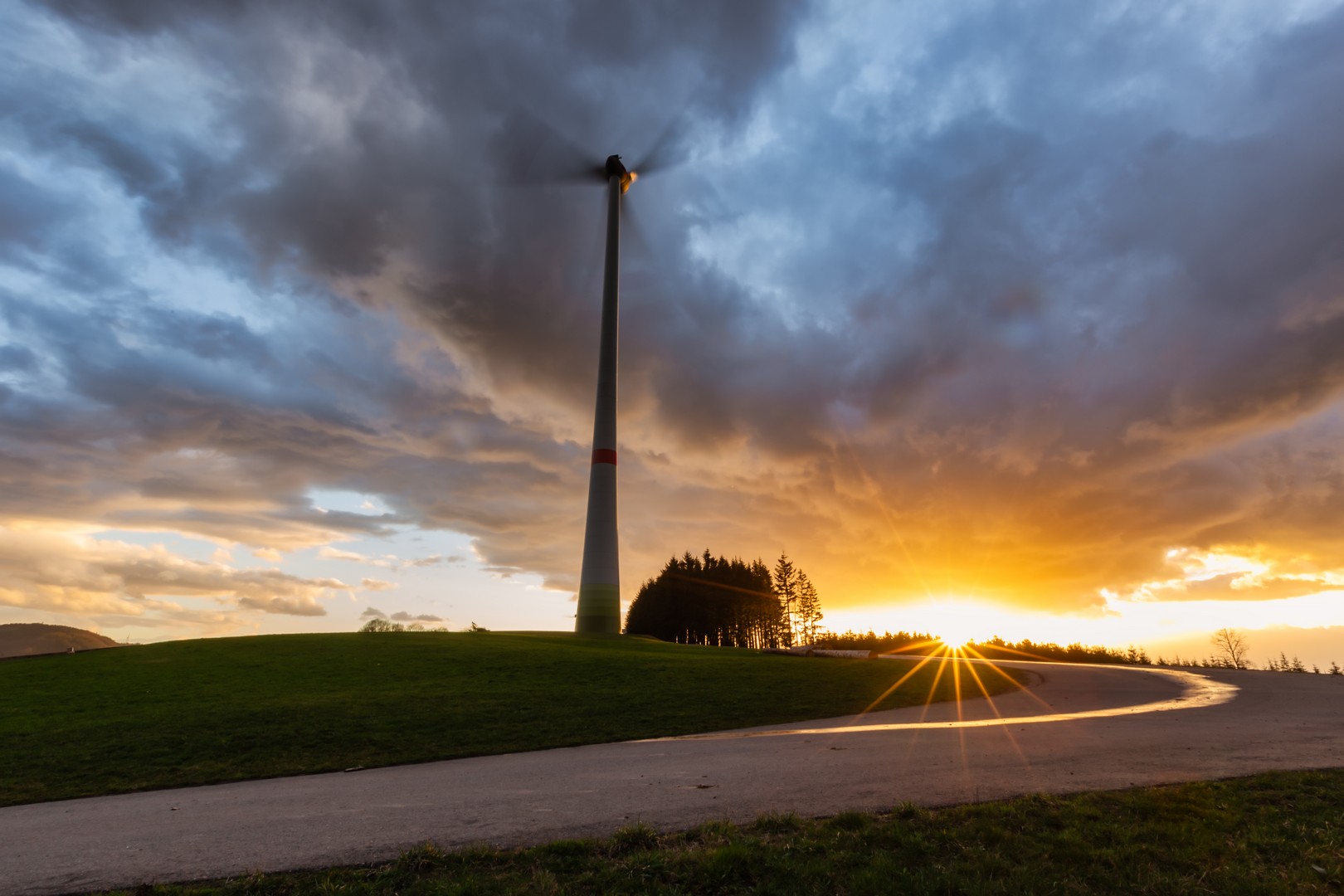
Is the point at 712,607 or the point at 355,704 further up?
the point at 712,607

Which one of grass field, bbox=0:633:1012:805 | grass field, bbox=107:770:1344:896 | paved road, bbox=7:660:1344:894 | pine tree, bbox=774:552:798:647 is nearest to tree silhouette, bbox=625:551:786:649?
pine tree, bbox=774:552:798:647

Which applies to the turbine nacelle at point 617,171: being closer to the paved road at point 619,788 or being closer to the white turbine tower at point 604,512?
the white turbine tower at point 604,512

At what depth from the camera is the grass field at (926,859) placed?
22.1 feet

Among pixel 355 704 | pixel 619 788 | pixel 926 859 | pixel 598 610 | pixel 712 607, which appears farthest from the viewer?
pixel 712 607

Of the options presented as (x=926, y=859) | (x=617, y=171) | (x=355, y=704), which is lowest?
(x=926, y=859)

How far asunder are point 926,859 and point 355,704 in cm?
1811

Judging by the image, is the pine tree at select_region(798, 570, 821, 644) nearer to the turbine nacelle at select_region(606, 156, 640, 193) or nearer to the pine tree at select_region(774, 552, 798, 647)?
the pine tree at select_region(774, 552, 798, 647)

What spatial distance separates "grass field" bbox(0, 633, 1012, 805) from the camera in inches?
616

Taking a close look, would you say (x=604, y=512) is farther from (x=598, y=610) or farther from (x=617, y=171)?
(x=617, y=171)

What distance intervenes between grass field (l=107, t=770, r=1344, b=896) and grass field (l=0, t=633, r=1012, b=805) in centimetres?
919

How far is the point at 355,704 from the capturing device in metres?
20.5

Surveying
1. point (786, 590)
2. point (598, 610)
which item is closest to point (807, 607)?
point (786, 590)

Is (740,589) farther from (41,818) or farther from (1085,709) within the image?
(41,818)

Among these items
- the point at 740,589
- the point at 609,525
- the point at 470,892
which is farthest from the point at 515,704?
the point at 740,589
